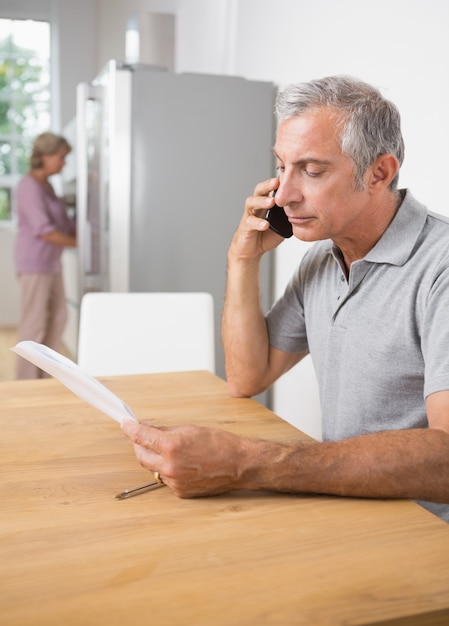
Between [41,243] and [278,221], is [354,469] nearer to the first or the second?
[278,221]

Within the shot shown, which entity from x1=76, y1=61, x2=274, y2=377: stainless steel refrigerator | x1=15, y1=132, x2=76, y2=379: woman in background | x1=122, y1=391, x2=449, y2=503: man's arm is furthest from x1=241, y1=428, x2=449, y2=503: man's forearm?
x1=15, y1=132, x2=76, y2=379: woman in background

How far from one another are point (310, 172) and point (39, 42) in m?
6.38

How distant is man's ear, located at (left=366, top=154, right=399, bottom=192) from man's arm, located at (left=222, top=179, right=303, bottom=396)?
0.96 feet

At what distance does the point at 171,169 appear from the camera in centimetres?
311

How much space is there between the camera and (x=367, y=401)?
135cm

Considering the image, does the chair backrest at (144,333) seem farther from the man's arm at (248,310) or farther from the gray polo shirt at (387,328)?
the gray polo shirt at (387,328)

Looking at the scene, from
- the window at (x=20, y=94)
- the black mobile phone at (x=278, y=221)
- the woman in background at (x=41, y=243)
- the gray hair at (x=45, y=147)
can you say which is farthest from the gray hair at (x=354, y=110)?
the window at (x=20, y=94)

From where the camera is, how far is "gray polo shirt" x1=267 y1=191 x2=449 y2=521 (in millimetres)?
1242

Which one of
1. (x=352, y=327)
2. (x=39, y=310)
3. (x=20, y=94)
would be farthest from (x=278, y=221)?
(x=20, y=94)

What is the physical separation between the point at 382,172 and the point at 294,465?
614mm

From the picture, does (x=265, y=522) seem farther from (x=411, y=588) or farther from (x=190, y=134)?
(x=190, y=134)

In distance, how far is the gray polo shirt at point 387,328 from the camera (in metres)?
1.24

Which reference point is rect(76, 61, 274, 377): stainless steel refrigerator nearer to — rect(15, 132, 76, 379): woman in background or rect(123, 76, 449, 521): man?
rect(15, 132, 76, 379): woman in background

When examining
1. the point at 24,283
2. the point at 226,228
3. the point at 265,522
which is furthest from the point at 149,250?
the point at 265,522
